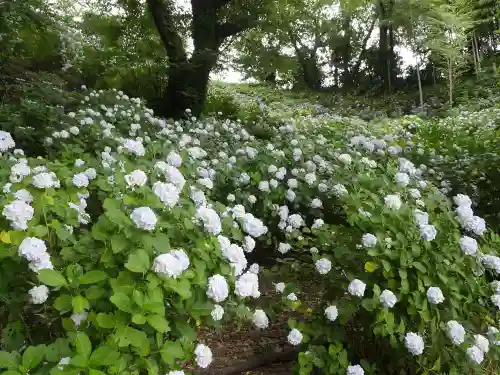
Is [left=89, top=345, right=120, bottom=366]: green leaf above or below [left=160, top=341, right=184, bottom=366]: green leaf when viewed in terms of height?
above

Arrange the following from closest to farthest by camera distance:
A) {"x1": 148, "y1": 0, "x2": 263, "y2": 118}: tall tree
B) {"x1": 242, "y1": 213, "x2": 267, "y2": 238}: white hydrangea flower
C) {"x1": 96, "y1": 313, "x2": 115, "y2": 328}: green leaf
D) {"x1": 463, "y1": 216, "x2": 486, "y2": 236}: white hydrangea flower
→ {"x1": 96, "y1": 313, "x2": 115, "y2": 328}: green leaf
{"x1": 242, "y1": 213, "x2": 267, "y2": 238}: white hydrangea flower
{"x1": 463, "y1": 216, "x2": 486, "y2": 236}: white hydrangea flower
{"x1": 148, "y1": 0, "x2": 263, "y2": 118}: tall tree

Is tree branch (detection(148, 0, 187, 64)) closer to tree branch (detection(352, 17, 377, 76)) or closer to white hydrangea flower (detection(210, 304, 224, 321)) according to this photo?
white hydrangea flower (detection(210, 304, 224, 321))

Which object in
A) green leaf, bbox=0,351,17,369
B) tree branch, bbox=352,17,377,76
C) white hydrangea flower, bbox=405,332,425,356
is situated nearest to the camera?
green leaf, bbox=0,351,17,369

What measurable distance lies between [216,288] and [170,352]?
0.23 metres

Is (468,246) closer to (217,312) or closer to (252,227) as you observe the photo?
(252,227)

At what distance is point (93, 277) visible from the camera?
1324 millimetres

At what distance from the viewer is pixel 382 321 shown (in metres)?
1.81

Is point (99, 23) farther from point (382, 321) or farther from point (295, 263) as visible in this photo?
point (382, 321)

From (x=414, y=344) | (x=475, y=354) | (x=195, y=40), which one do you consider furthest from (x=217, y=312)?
(x=195, y=40)

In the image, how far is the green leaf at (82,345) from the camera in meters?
1.19

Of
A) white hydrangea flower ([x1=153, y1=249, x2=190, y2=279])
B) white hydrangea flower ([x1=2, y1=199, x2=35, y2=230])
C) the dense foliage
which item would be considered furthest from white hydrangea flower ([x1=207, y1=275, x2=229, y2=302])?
white hydrangea flower ([x1=2, y1=199, x2=35, y2=230])

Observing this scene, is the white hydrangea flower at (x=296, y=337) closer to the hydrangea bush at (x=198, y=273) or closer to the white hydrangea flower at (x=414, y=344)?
the hydrangea bush at (x=198, y=273)

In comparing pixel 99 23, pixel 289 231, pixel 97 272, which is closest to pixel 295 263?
pixel 289 231

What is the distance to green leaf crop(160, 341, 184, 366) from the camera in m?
1.33
